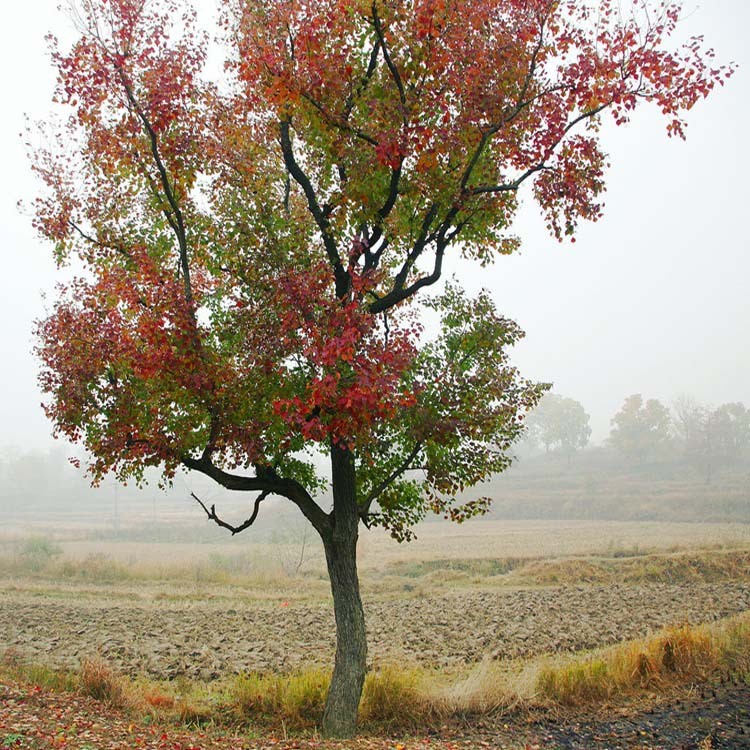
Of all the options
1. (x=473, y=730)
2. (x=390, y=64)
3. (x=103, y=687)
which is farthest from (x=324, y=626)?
(x=390, y=64)

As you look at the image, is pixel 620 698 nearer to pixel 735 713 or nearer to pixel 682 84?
pixel 735 713

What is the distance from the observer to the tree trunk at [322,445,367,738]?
334 inches

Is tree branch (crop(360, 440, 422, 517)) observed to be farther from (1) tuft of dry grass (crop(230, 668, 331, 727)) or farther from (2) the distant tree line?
(2) the distant tree line

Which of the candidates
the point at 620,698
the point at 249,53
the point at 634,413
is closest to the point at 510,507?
the point at 634,413

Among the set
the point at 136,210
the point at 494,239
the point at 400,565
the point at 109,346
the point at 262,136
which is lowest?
the point at 400,565

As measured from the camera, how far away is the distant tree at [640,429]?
307 ft

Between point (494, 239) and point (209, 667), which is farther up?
point (494, 239)

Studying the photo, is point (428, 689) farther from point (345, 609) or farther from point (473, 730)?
point (345, 609)

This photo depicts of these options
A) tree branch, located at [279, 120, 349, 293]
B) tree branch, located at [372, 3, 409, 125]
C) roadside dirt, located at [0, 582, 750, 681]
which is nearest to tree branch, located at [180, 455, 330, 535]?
tree branch, located at [279, 120, 349, 293]

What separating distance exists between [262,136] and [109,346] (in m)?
3.86

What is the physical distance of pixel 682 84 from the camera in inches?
294

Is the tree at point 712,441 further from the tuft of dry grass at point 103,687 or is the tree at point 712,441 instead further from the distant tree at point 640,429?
the tuft of dry grass at point 103,687

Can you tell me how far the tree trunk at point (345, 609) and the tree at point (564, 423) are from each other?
10295 centimetres

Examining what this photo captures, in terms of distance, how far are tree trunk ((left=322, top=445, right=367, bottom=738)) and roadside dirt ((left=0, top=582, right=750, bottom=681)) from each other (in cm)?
515
